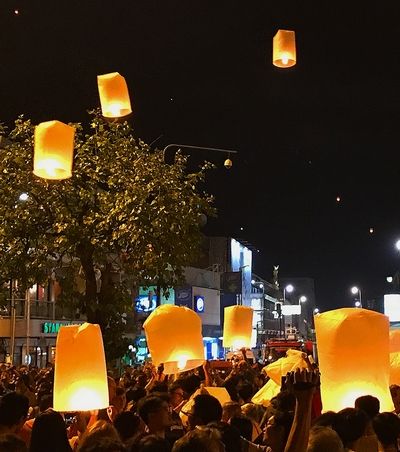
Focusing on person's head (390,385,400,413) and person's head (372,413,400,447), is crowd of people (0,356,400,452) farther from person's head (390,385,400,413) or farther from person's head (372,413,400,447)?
person's head (390,385,400,413)

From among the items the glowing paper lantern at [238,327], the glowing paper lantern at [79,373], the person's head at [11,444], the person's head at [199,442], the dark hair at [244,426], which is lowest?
the dark hair at [244,426]

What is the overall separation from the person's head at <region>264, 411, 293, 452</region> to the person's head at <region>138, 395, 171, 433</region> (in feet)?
3.22

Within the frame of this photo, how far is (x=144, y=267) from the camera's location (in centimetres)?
1600

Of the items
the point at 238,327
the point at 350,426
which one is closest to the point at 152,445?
the point at 350,426

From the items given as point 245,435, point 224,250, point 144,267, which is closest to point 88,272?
point 144,267

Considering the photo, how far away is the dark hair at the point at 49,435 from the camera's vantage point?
6.53 meters

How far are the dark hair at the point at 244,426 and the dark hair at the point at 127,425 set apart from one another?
109 cm

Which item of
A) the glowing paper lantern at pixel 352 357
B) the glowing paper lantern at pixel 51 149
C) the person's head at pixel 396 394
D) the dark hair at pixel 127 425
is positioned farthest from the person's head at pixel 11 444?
the person's head at pixel 396 394

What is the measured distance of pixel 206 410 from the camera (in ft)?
22.5

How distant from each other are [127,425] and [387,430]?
2.15 m

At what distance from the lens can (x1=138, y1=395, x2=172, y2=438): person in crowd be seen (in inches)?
279

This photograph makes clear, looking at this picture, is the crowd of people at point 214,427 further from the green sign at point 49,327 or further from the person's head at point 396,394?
the green sign at point 49,327

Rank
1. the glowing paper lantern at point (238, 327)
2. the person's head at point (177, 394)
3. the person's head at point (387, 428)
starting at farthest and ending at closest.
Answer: the glowing paper lantern at point (238, 327)
the person's head at point (177, 394)
the person's head at point (387, 428)

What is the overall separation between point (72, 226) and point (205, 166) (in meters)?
3.23
